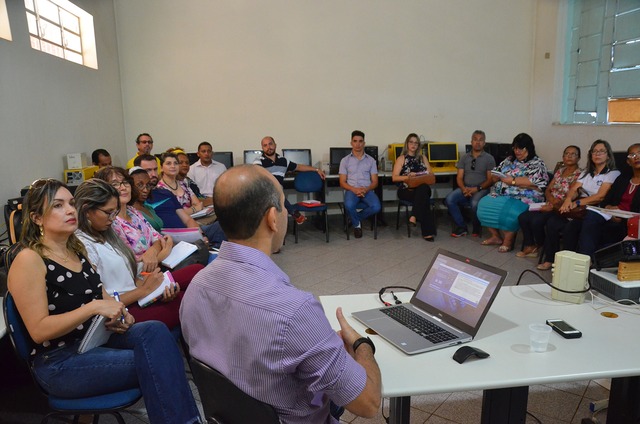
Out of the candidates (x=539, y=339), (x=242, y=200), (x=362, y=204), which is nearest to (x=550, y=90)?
(x=362, y=204)

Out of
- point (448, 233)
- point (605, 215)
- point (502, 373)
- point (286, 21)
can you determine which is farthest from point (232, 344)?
point (286, 21)

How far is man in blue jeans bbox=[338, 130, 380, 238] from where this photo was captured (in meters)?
6.01

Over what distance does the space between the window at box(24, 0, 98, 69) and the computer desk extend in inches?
161

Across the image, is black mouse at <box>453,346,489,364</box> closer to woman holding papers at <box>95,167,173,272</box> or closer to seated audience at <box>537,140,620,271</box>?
woman holding papers at <box>95,167,173,272</box>

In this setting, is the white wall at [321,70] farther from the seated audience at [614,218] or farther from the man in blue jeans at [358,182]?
the seated audience at [614,218]

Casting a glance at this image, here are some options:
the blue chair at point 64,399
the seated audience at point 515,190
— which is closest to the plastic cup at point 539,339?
the blue chair at point 64,399

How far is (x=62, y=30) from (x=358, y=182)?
12.6 feet

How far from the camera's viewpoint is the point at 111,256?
2264mm

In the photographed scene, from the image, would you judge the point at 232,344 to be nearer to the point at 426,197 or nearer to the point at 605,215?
the point at 605,215

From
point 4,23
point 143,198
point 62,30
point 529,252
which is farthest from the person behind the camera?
point 529,252

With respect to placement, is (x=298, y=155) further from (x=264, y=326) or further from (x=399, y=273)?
(x=264, y=326)

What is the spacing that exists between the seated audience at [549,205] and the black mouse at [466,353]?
3.83 m

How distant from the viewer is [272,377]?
109cm

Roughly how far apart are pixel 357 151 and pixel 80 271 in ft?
15.3
